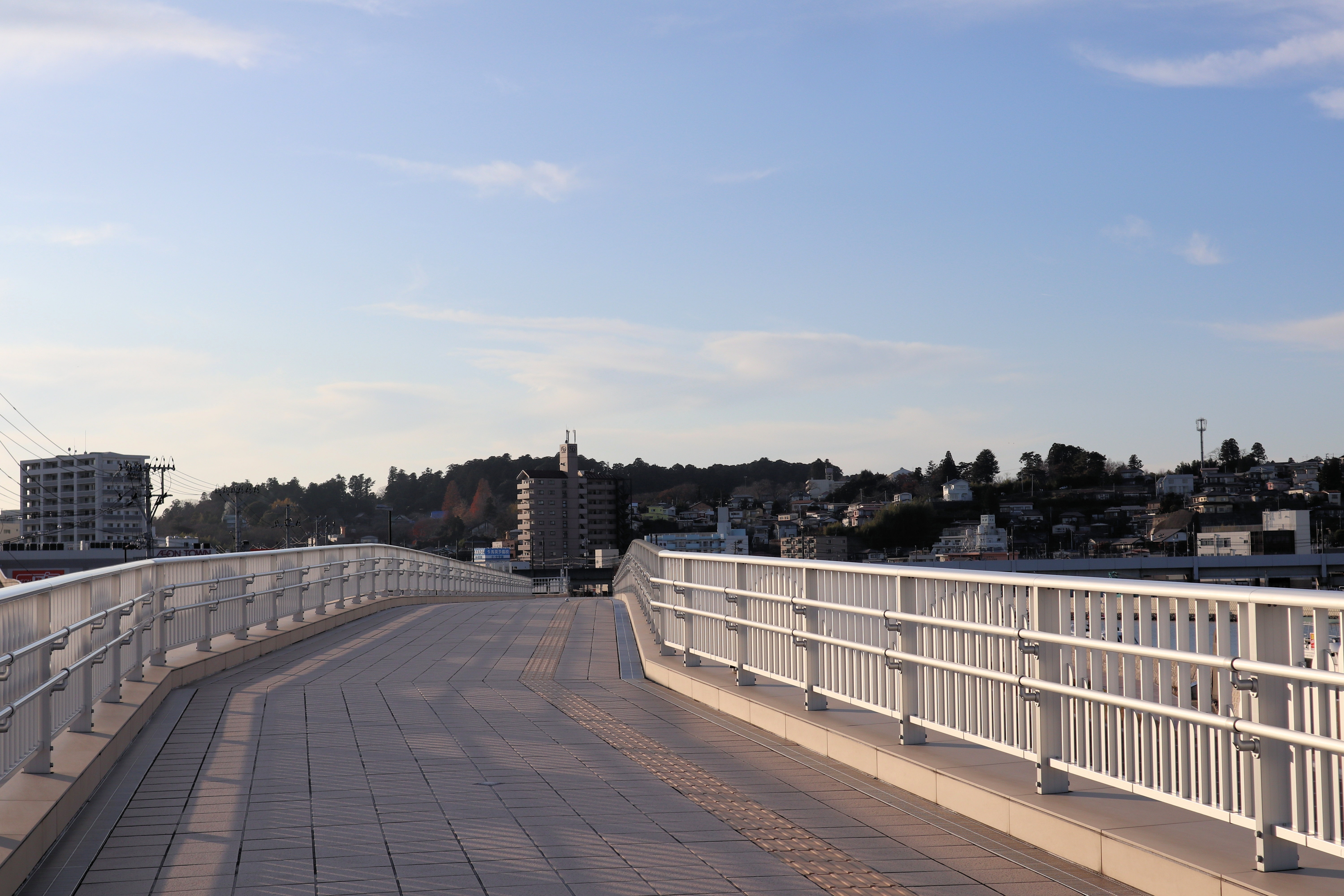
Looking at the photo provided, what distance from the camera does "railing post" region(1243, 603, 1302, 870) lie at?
447 cm

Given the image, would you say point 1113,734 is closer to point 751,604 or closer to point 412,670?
point 751,604

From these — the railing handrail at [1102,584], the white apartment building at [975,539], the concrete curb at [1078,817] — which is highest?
the railing handrail at [1102,584]

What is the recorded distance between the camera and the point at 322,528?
131000 mm

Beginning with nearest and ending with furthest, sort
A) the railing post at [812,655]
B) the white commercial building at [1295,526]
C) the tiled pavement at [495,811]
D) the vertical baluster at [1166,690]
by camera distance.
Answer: the vertical baluster at [1166,690] → the tiled pavement at [495,811] → the railing post at [812,655] → the white commercial building at [1295,526]

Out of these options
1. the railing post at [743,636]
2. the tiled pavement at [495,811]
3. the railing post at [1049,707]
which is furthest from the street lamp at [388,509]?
the railing post at [1049,707]

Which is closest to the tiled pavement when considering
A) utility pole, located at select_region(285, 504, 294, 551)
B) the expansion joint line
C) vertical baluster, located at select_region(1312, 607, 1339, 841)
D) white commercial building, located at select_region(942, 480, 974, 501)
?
the expansion joint line

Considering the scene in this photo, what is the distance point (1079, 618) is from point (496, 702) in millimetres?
6104

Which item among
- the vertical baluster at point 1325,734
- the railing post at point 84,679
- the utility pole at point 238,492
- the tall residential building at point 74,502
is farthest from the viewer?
the tall residential building at point 74,502

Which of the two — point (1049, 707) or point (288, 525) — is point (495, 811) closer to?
point (1049, 707)

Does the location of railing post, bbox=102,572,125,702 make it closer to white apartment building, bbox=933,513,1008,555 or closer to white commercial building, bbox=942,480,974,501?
white apartment building, bbox=933,513,1008,555

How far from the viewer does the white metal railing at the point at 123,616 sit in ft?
20.0

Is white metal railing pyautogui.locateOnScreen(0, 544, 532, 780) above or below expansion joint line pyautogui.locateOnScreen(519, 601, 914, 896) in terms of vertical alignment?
above

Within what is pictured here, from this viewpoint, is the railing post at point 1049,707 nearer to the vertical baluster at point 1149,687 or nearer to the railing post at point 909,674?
the vertical baluster at point 1149,687

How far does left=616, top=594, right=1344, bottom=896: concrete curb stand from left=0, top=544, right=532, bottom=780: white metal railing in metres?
4.55
